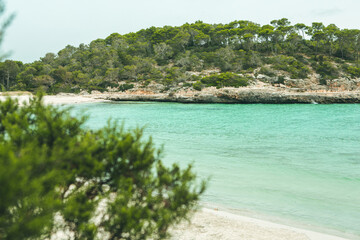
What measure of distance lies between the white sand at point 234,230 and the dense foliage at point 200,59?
43252mm

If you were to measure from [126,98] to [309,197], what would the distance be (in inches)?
1638

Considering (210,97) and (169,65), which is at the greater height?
(169,65)

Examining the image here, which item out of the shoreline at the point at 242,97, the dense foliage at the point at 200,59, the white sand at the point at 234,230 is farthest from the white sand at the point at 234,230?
the dense foliage at the point at 200,59

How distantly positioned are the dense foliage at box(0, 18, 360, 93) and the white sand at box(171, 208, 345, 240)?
142 ft

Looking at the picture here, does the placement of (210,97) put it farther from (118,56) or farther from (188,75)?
(118,56)

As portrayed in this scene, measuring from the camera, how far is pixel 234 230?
185 inches

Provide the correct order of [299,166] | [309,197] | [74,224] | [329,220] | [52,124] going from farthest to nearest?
[299,166], [309,197], [329,220], [74,224], [52,124]

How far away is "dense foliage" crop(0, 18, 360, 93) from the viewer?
49938 millimetres

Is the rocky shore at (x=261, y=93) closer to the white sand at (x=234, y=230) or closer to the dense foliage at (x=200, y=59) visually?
the dense foliage at (x=200, y=59)

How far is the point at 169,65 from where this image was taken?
57062 millimetres

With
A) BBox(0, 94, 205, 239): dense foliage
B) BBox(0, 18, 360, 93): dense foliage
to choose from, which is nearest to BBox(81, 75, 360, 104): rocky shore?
BBox(0, 18, 360, 93): dense foliage

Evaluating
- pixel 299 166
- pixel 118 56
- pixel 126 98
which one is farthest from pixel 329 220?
pixel 118 56

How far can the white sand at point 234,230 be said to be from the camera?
4.46 m

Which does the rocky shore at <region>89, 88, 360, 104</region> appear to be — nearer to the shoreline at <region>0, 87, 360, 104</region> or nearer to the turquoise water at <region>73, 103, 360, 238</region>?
the shoreline at <region>0, 87, 360, 104</region>
